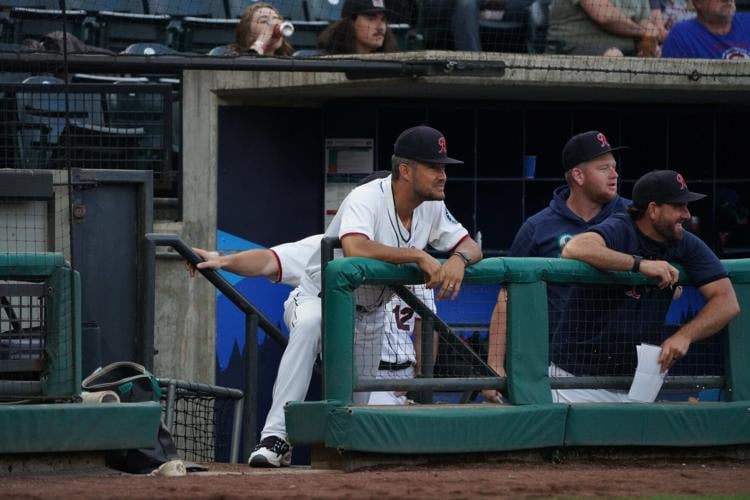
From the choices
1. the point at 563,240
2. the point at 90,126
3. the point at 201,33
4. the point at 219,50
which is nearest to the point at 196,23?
the point at 201,33

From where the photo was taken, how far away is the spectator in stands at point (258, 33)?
10.1 meters

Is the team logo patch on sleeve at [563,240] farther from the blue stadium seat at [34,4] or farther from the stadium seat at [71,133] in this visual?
the blue stadium seat at [34,4]

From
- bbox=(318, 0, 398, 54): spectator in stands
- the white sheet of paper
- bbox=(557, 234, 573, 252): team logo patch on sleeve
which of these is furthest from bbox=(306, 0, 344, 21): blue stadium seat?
the white sheet of paper

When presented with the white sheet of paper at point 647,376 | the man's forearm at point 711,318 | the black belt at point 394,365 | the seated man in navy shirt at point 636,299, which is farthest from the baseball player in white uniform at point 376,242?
the man's forearm at point 711,318

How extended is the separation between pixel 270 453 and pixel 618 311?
1739 millimetres

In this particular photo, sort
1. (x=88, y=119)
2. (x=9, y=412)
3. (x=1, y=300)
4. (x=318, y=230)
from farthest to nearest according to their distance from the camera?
(x=318, y=230), (x=88, y=119), (x=1, y=300), (x=9, y=412)

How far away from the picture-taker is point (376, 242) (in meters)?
6.27

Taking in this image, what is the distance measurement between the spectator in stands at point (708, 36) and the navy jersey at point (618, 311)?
459cm

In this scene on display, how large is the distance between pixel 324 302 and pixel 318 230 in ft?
15.5

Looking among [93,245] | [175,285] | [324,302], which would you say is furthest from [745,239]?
[324,302]

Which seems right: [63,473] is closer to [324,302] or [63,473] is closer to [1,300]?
[1,300]

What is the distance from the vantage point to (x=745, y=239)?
11.9 m

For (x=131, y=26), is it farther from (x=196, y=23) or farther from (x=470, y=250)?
(x=470, y=250)

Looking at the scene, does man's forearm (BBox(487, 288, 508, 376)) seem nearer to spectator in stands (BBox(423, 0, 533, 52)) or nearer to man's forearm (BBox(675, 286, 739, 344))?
man's forearm (BBox(675, 286, 739, 344))
